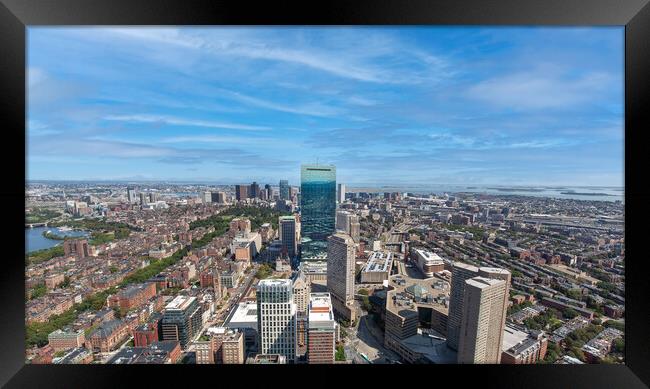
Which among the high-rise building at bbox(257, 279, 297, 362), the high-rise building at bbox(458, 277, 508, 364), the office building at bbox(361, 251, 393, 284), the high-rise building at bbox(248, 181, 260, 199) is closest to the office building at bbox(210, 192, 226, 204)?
the high-rise building at bbox(248, 181, 260, 199)

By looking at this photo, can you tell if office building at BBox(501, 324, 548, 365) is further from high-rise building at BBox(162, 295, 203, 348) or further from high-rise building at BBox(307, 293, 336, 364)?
high-rise building at BBox(162, 295, 203, 348)

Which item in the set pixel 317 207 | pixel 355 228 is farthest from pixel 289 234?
pixel 355 228

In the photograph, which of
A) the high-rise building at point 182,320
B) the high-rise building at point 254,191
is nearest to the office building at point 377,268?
the high-rise building at point 182,320

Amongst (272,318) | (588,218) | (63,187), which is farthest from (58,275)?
(588,218)

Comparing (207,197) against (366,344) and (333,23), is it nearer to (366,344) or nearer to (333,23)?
(366,344)

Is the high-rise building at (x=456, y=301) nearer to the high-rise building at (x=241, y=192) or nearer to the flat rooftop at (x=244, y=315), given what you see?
the flat rooftop at (x=244, y=315)

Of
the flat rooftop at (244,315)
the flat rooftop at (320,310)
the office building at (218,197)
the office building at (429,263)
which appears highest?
the office building at (218,197)

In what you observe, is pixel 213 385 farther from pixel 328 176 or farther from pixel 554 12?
pixel 328 176
